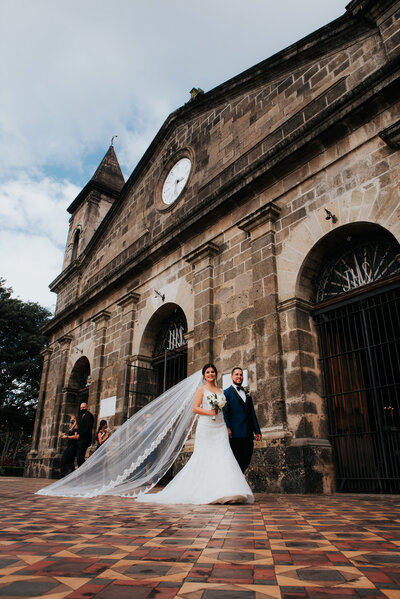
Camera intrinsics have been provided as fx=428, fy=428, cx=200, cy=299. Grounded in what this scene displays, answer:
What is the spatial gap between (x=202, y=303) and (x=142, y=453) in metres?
3.69

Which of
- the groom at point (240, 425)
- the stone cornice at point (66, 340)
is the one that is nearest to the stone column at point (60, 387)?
the stone cornice at point (66, 340)

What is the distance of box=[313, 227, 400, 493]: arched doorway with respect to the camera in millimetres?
6086

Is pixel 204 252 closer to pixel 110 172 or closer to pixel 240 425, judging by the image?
pixel 240 425

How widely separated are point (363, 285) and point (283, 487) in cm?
326

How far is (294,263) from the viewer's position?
24.4 ft

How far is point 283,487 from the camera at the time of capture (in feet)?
20.4

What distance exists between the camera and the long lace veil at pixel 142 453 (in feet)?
19.6

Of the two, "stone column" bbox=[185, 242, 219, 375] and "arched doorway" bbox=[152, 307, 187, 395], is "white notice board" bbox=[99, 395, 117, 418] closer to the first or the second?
"arched doorway" bbox=[152, 307, 187, 395]

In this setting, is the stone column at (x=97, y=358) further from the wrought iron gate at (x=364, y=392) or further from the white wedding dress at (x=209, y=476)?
the wrought iron gate at (x=364, y=392)

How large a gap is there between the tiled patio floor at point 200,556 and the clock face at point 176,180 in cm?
969

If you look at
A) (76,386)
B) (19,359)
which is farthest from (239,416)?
(19,359)

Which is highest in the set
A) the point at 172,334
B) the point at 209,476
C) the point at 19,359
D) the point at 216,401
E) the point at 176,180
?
the point at 176,180

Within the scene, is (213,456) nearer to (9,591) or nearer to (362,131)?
(9,591)

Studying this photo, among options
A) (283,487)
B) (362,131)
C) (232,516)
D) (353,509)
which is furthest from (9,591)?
(362,131)
